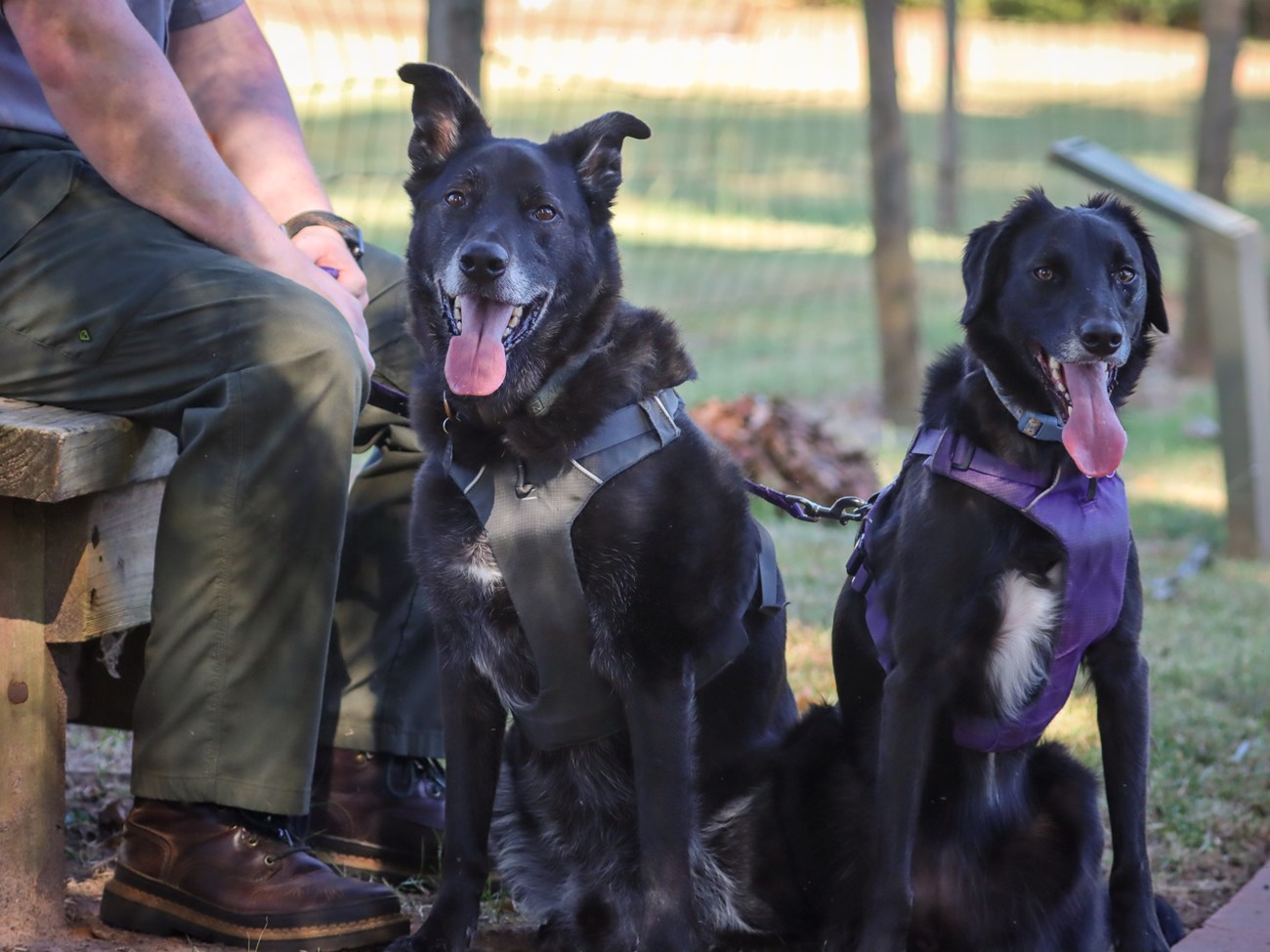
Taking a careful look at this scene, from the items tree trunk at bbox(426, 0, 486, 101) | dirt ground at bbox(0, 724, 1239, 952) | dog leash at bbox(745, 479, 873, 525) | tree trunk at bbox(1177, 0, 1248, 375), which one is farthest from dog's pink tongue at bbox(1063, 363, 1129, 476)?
tree trunk at bbox(1177, 0, 1248, 375)

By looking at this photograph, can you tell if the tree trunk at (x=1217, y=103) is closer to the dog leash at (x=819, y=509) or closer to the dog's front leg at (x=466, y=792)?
the dog leash at (x=819, y=509)

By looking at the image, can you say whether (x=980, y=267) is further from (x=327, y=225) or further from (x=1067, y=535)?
(x=327, y=225)

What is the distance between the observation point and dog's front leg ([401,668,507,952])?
2703 mm

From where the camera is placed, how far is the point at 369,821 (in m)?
3.20

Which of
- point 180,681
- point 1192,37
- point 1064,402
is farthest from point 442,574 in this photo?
point 1192,37

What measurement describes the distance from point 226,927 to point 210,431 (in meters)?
0.89

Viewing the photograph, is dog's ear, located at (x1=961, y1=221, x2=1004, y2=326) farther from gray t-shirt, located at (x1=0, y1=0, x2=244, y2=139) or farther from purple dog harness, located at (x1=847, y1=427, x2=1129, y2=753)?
gray t-shirt, located at (x1=0, y1=0, x2=244, y2=139)

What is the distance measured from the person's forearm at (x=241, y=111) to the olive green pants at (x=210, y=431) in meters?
0.60

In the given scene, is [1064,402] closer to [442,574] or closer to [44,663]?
[442,574]

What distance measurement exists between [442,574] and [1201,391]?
8.57 metres

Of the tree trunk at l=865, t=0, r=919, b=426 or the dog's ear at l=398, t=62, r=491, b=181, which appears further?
the tree trunk at l=865, t=0, r=919, b=426

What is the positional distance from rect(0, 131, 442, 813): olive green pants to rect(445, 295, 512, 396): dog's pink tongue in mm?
225

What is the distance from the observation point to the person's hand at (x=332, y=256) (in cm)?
312

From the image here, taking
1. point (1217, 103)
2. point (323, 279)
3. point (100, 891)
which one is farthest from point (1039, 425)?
point (1217, 103)
